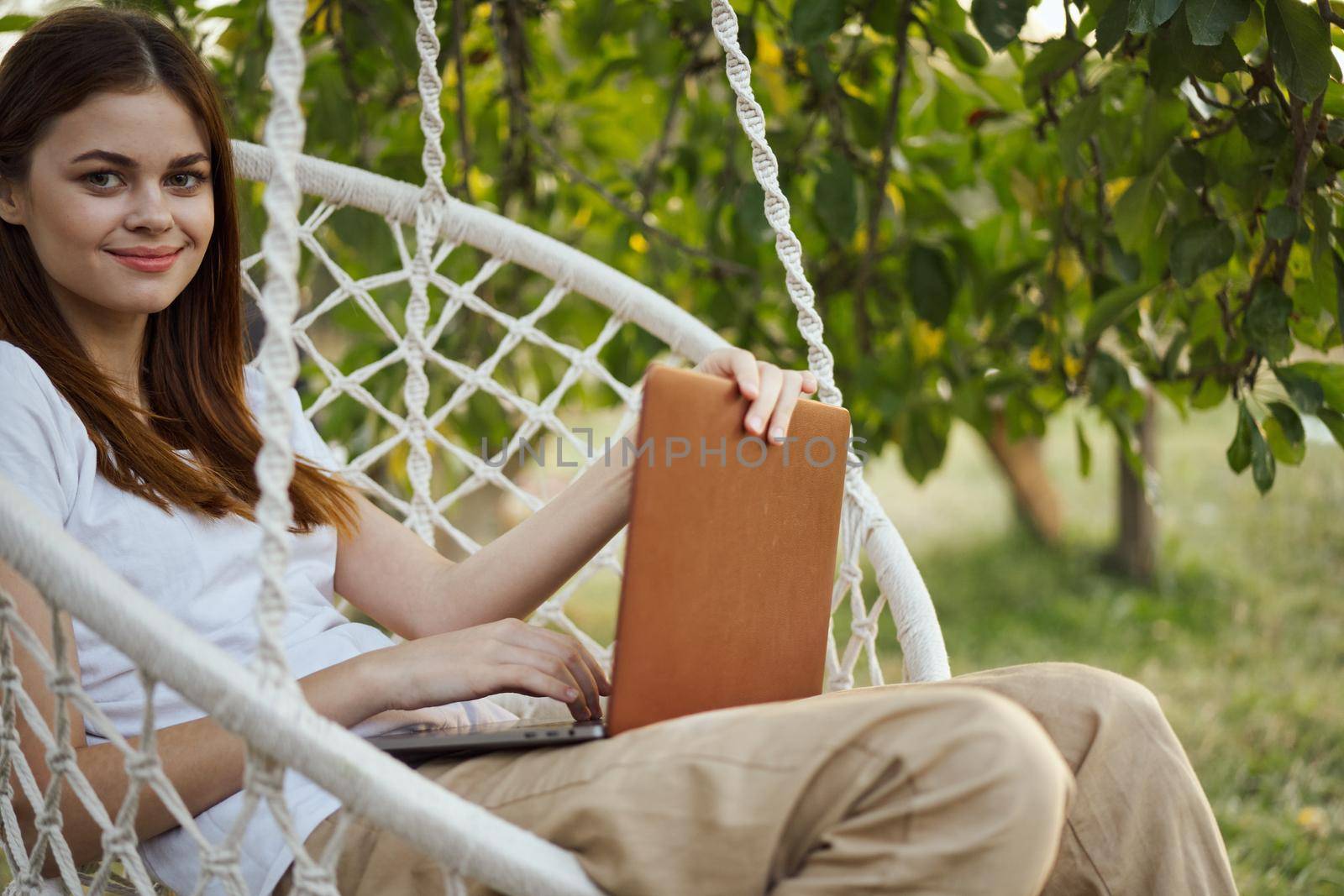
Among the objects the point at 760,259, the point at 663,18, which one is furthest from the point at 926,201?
the point at 663,18

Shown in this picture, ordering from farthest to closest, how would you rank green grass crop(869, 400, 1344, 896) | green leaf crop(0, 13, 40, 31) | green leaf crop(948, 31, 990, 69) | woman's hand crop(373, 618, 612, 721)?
green grass crop(869, 400, 1344, 896), green leaf crop(948, 31, 990, 69), green leaf crop(0, 13, 40, 31), woman's hand crop(373, 618, 612, 721)

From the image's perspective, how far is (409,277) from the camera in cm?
134

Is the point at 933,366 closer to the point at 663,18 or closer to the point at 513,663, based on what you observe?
the point at 663,18

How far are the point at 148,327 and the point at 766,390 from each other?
622 mm

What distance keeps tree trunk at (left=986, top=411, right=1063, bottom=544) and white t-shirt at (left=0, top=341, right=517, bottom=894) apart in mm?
2717

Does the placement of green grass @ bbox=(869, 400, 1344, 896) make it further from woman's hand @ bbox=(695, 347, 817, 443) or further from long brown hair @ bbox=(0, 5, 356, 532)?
long brown hair @ bbox=(0, 5, 356, 532)

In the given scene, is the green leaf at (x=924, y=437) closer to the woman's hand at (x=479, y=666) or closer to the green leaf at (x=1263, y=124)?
the green leaf at (x=1263, y=124)

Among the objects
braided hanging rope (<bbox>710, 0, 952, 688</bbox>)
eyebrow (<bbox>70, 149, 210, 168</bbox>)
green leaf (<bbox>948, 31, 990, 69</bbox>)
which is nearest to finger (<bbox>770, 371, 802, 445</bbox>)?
braided hanging rope (<bbox>710, 0, 952, 688</bbox>)

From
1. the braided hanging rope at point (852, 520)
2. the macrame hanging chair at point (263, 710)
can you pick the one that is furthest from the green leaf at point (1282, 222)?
the macrame hanging chair at point (263, 710)

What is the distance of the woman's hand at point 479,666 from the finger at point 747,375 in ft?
0.82

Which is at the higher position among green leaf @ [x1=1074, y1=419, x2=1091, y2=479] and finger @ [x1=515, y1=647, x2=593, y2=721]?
green leaf @ [x1=1074, y1=419, x2=1091, y2=479]

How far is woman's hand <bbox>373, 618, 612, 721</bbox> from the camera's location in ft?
2.98

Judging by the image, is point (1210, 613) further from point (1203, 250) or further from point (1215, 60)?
point (1215, 60)

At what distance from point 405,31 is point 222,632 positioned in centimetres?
104
